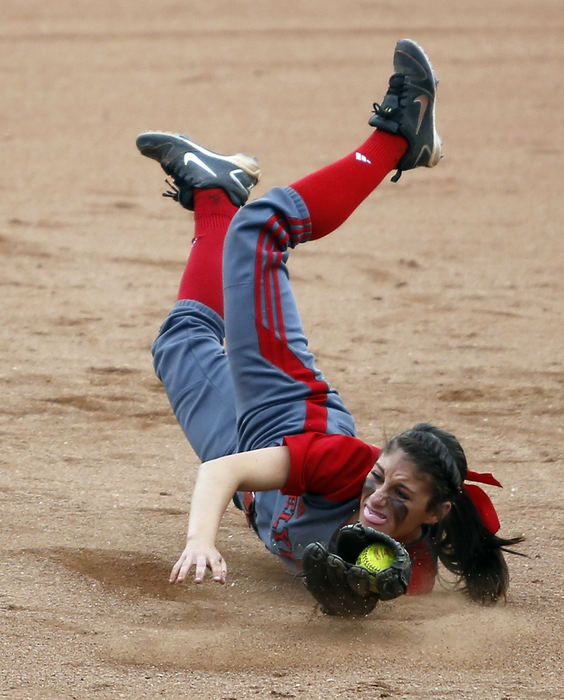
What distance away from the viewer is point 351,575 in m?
2.53

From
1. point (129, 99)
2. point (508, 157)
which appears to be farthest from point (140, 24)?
point (508, 157)

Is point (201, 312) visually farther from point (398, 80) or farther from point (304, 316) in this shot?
point (304, 316)

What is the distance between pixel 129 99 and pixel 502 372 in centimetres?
579

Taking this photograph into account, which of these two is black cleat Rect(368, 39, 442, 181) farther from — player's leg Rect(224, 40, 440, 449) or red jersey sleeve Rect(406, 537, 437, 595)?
red jersey sleeve Rect(406, 537, 437, 595)

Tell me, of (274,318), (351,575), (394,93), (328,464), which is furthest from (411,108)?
(351,575)

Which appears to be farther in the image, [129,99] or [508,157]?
[129,99]

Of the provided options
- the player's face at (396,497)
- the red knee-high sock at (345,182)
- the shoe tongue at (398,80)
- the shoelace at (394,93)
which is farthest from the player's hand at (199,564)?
the shoe tongue at (398,80)

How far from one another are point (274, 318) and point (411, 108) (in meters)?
0.87

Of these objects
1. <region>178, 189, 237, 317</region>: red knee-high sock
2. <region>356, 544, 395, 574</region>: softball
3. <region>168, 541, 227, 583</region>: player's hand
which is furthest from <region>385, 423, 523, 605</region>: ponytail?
<region>178, 189, 237, 317</region>: red knee-high sock

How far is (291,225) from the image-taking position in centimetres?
317

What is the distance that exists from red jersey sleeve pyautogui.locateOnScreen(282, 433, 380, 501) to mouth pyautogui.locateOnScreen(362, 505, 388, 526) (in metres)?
0.14

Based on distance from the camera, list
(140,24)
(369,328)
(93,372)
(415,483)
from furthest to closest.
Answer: (140,24)
(369,328)
(93,372)
(415,483)

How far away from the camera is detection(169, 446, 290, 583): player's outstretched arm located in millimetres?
2467

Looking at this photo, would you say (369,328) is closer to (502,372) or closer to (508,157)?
(502,372)
